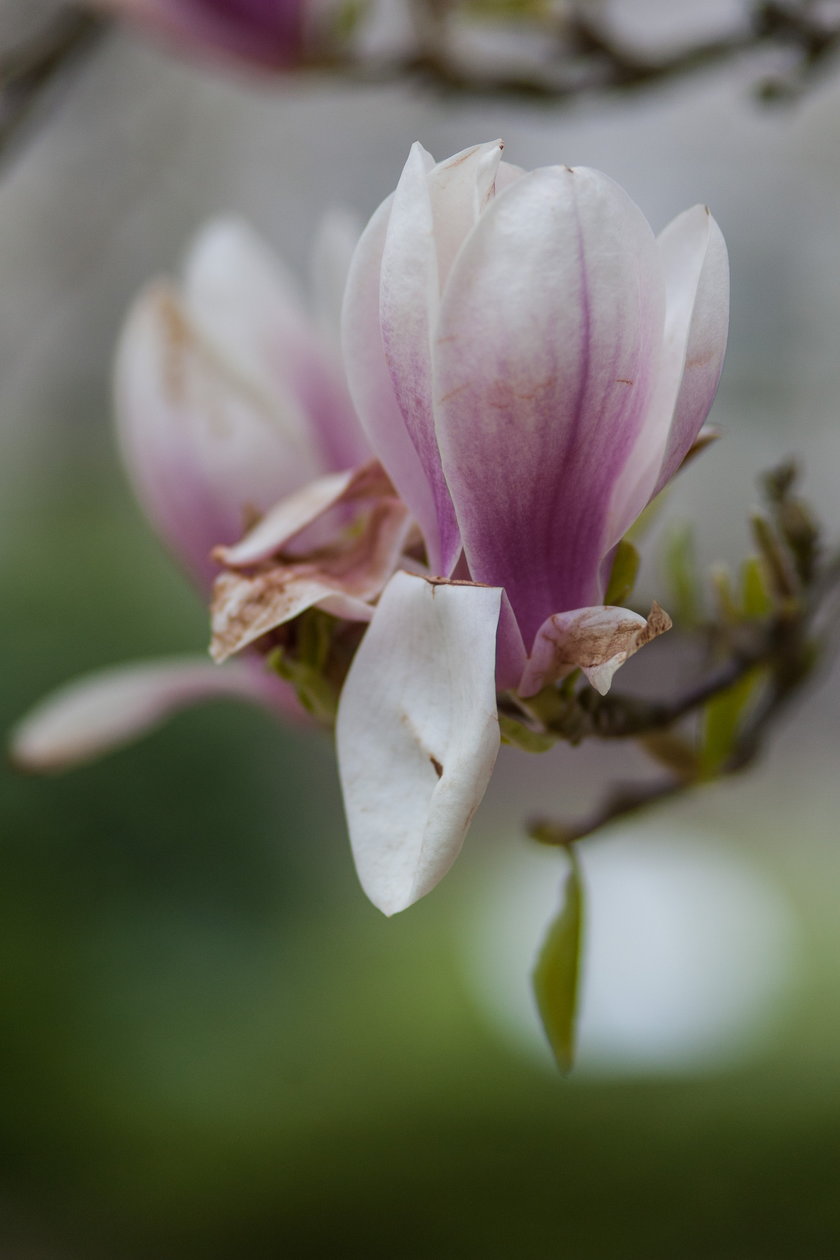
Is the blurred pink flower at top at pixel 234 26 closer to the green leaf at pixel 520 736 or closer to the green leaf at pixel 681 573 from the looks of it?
the green leaf at pixel 681 573

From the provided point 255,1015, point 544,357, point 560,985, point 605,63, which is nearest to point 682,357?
point 544,357

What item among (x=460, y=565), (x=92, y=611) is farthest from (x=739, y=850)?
(x=460, y=565)

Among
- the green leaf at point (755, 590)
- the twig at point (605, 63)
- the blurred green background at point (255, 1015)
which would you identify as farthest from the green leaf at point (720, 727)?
the blurred green background at point (255, 1015)

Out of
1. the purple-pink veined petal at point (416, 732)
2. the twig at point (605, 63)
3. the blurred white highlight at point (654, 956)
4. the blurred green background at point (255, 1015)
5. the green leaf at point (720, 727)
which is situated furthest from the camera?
the blurred white highlight at point (654, 956)

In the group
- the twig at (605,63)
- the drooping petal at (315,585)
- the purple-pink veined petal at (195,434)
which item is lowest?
the drooping petal at (315,585)

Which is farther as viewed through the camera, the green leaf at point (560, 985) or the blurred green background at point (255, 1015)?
the blurred green background at point (255, 1015)

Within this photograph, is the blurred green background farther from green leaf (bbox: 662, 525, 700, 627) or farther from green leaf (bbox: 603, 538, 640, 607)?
green leaf (bbox: 603, 538, 640, 607)

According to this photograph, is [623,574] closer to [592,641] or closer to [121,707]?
[592,641]
